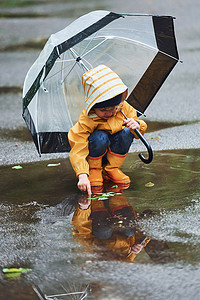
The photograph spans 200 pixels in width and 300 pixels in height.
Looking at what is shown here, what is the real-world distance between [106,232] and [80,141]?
84cm

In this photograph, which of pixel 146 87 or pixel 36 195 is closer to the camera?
pixel 36 195

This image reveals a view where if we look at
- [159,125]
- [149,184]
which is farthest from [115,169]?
[159,125]

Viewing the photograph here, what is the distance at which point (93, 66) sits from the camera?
4.46 meters

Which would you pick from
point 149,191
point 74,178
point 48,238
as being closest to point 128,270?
point 48,238

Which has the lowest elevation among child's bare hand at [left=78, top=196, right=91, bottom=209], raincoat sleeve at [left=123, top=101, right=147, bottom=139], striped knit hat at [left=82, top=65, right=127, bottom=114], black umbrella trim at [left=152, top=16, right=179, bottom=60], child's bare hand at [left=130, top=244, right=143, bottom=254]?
child's bare hand at [left=78, top=196, right=91, bottom=209]

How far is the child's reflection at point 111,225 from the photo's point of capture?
335 centimetres

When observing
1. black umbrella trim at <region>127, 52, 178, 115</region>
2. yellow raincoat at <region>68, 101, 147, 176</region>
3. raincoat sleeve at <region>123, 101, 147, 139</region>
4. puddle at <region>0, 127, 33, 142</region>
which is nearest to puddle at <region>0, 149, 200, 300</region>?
yellow raincoat at <region>68, 101, 147, 176</region>

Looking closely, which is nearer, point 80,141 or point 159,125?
point 80,141

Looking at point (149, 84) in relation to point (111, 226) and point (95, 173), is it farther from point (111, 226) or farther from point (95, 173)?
point (111, 226)

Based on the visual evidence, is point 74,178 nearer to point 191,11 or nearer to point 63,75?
point 63,75

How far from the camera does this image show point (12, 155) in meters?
5.52

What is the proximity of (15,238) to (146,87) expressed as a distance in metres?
1.79

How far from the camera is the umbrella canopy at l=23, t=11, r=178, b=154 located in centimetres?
429

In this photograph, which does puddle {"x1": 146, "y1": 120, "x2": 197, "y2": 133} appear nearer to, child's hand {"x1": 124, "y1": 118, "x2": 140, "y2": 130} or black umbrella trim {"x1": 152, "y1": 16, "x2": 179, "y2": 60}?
black umbrella trim {"x1": 152, "y1": 16, "x2": 179, "y2": 60}
